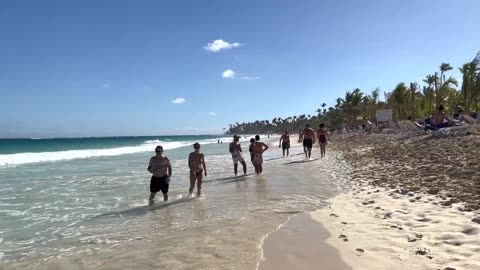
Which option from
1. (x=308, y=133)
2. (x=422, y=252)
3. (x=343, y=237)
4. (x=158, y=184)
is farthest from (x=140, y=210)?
(x=308, y=133)

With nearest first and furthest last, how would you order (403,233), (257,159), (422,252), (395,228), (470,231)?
1. (422,252)
2. (470,231)
3. (403,233)
4. (395,228)
5. (257,159)

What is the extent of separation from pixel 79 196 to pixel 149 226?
4453mm

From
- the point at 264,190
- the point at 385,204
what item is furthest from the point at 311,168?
the point at 385,204

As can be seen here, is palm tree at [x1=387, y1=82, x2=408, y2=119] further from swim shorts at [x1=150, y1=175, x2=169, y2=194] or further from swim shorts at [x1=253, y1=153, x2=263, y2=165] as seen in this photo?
swim shorts at [x1=150, y1=175, x2=169, y2=194]

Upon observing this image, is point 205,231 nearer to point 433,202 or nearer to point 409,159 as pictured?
point 433,202

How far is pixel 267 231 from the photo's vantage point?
5715mm

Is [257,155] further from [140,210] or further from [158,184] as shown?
[140,210]

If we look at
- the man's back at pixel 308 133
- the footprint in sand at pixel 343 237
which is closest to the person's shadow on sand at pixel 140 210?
the footprint in sand at pixel 343 237

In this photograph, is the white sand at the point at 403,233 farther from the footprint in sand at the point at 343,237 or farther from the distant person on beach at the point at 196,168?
the distant person on beach at the point at 196,168

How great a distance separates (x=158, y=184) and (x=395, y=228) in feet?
17.9

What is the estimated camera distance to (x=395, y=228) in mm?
5293

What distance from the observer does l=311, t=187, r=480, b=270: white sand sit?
405cm

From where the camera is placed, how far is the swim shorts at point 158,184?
8.77 metres

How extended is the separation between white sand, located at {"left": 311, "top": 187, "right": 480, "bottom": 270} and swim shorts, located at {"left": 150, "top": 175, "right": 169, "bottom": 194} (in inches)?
149
